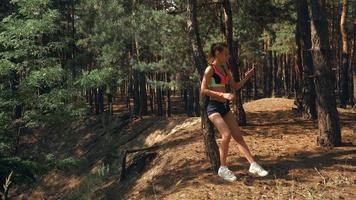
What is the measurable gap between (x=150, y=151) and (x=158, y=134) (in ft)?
19.8

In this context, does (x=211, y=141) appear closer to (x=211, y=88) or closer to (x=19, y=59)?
(x=211, y=88)

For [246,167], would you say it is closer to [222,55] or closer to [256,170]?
[256,170]

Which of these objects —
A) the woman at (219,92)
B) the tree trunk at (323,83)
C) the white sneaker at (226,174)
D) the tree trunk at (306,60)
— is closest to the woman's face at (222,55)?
the woman at (219,92)

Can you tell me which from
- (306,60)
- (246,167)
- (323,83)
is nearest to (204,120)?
(246,167)

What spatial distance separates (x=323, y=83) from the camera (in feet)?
33.3

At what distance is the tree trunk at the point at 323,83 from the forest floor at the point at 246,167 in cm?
37

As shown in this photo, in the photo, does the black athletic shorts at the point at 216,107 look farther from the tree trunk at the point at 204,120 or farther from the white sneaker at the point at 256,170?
the white sneaker at the point at 256,170

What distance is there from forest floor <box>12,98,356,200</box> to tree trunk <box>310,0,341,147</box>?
37 centimetres

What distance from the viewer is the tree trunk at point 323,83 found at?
10062 mm

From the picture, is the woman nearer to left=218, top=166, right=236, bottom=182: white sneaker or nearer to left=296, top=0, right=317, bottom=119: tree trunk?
left=218, top=166, right=236, bottom=182: white sneaker

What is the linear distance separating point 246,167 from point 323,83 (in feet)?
8.71

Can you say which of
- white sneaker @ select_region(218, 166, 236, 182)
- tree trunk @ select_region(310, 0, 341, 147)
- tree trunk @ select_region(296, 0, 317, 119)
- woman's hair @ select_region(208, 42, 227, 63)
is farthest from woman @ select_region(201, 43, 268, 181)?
tree trunk @ select_region(296, 0, 317, 119)

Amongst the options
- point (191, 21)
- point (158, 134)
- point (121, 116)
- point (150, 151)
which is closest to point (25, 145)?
point (121, 116)

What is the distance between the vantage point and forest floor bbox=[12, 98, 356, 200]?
7875 millimetres
